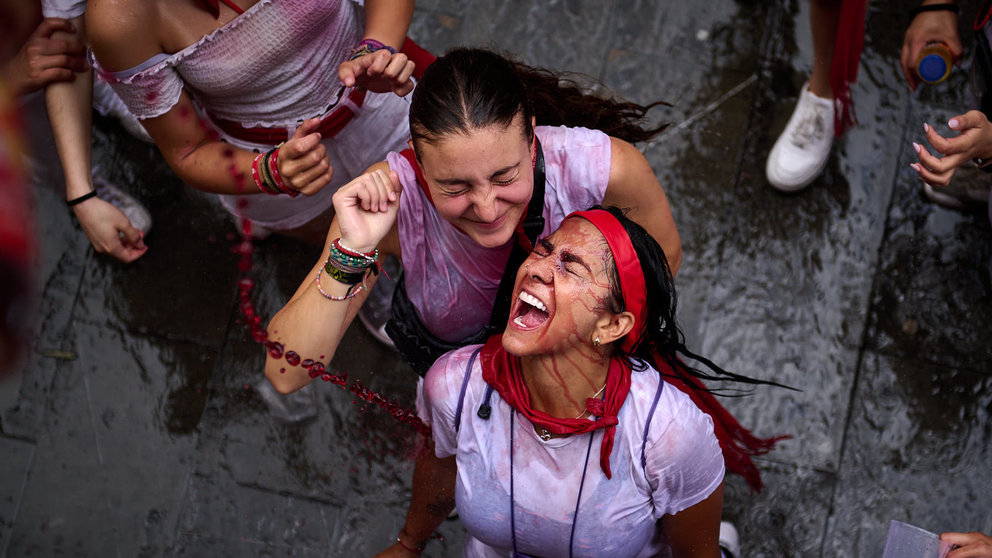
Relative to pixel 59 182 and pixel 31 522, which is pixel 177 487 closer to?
pixel 31 522

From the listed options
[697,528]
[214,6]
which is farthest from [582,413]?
[214,6]

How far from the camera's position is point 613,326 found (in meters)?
1.90

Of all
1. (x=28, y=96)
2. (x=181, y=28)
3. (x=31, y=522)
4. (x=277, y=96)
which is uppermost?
(x=181, y=28)

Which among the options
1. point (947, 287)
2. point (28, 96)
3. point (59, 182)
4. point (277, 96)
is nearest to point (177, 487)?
point (59, 182)

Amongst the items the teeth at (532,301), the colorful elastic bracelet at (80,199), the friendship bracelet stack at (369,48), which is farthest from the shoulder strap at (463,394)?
the colorful elastic bracelet at (80,199)

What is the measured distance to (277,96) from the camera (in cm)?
229

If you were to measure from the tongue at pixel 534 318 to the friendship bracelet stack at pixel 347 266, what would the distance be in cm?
42

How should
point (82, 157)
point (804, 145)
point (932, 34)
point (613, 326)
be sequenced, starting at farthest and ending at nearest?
point (804, 145) → point (82, 157) → point (932, 34) → point (613, 326)

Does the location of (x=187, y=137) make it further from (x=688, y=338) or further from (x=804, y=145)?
(x=804, y=145)

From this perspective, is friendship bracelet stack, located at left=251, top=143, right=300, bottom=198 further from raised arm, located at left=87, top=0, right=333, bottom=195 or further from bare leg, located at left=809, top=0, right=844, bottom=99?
bare leg, located at left=809, top=0, right=844, bottom=99

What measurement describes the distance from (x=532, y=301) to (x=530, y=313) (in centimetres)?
5

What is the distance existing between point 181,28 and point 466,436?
135cm

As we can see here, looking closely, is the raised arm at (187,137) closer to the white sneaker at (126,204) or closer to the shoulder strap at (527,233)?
the shoulder strap at (527,233)

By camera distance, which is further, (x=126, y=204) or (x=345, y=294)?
(x=126, y=204)
